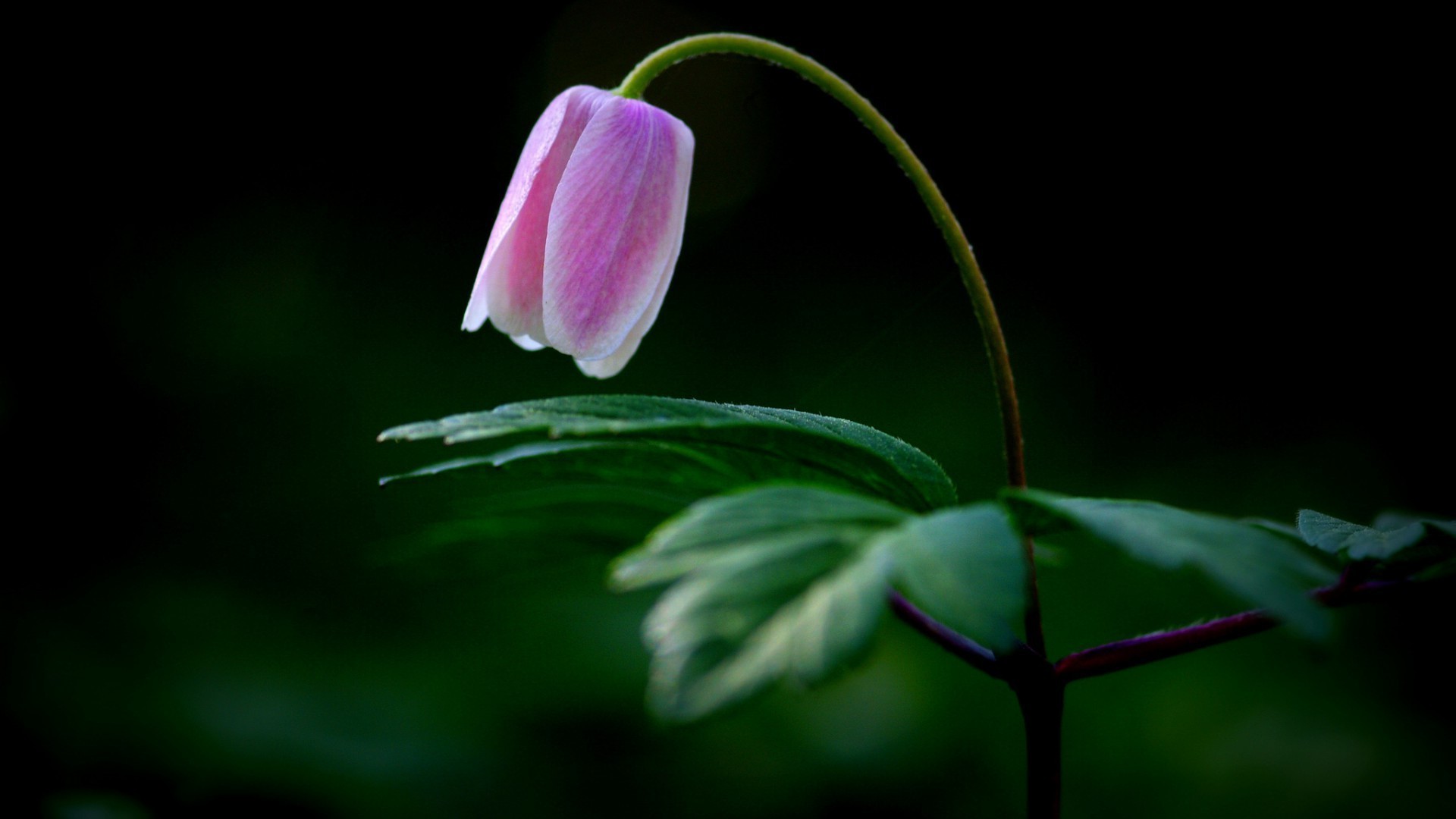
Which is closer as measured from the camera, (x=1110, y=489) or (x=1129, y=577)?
(x=1129, y=577)

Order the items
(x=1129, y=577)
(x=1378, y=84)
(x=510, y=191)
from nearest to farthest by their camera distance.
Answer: (x=510, y=191)
(x=1129, y=577)
(x=1378, y=84)

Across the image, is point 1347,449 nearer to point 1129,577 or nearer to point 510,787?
point 1129,577

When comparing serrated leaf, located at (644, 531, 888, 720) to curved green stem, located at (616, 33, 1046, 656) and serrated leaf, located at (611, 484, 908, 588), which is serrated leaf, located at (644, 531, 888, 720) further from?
curved green stem, located at (616, 33, 1046, 656)

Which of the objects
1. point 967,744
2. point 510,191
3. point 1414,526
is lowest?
point 967,744

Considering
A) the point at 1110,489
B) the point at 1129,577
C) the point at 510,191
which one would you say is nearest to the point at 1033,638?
the point at 510,191

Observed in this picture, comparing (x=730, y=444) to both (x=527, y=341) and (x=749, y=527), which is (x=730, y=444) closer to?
(x=749, y=527)

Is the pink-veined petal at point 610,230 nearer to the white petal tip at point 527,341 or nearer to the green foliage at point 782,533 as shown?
the white petal tip at point 527,341

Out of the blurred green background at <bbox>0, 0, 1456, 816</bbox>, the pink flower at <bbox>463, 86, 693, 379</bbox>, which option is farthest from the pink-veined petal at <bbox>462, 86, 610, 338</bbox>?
the blurred green background at <bbox>0, 0, 1456, 816</bbox>
